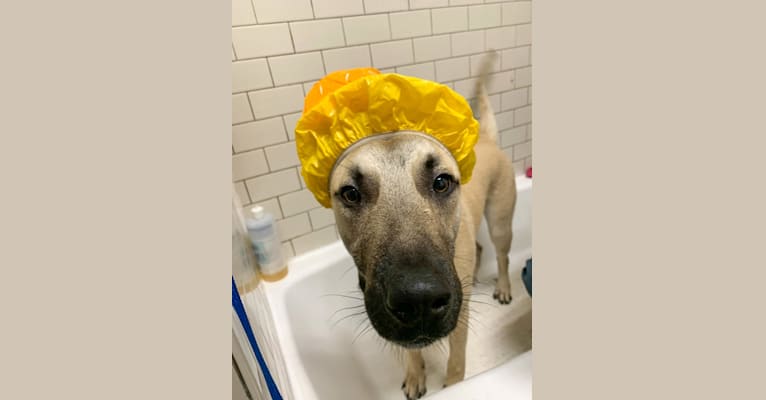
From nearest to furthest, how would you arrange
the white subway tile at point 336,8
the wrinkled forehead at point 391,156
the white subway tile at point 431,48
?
the wrinkled forehead at point 391,156
the white subway tile at point 336,8
the white subway tile at point 431,48

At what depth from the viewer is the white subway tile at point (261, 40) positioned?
5.16 ft

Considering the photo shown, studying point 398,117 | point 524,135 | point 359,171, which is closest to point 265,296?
point 359,171

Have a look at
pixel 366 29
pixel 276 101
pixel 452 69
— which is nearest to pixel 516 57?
pixel 452 69

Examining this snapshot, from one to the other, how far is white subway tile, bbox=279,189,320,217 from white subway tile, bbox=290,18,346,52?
0.75m

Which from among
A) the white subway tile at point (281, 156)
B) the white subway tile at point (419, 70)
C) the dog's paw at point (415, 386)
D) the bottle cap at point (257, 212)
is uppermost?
the white subway tile at point (419, 70)

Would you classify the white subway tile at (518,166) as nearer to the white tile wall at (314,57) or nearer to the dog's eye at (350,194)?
the white tile wall at (314,57)

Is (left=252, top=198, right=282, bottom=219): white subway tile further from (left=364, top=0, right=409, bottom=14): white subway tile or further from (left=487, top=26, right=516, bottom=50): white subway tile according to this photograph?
(left=487, top=26, right=516, bottom=50): white subway tile

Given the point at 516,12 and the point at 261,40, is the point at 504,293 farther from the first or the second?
the point at 261,40

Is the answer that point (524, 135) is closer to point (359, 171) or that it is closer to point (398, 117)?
point (398, 117)

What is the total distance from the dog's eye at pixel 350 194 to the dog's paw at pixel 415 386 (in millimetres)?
1022

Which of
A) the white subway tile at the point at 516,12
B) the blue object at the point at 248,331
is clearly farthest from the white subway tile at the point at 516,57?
the blue object at the point at 248,331

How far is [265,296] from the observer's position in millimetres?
1878

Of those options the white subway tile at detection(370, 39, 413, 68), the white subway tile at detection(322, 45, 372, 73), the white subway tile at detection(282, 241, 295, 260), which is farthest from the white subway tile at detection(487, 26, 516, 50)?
the white subway tile at detection(282, 241, 295, 260)

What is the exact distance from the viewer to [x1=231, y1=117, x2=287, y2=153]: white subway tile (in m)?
1.72
